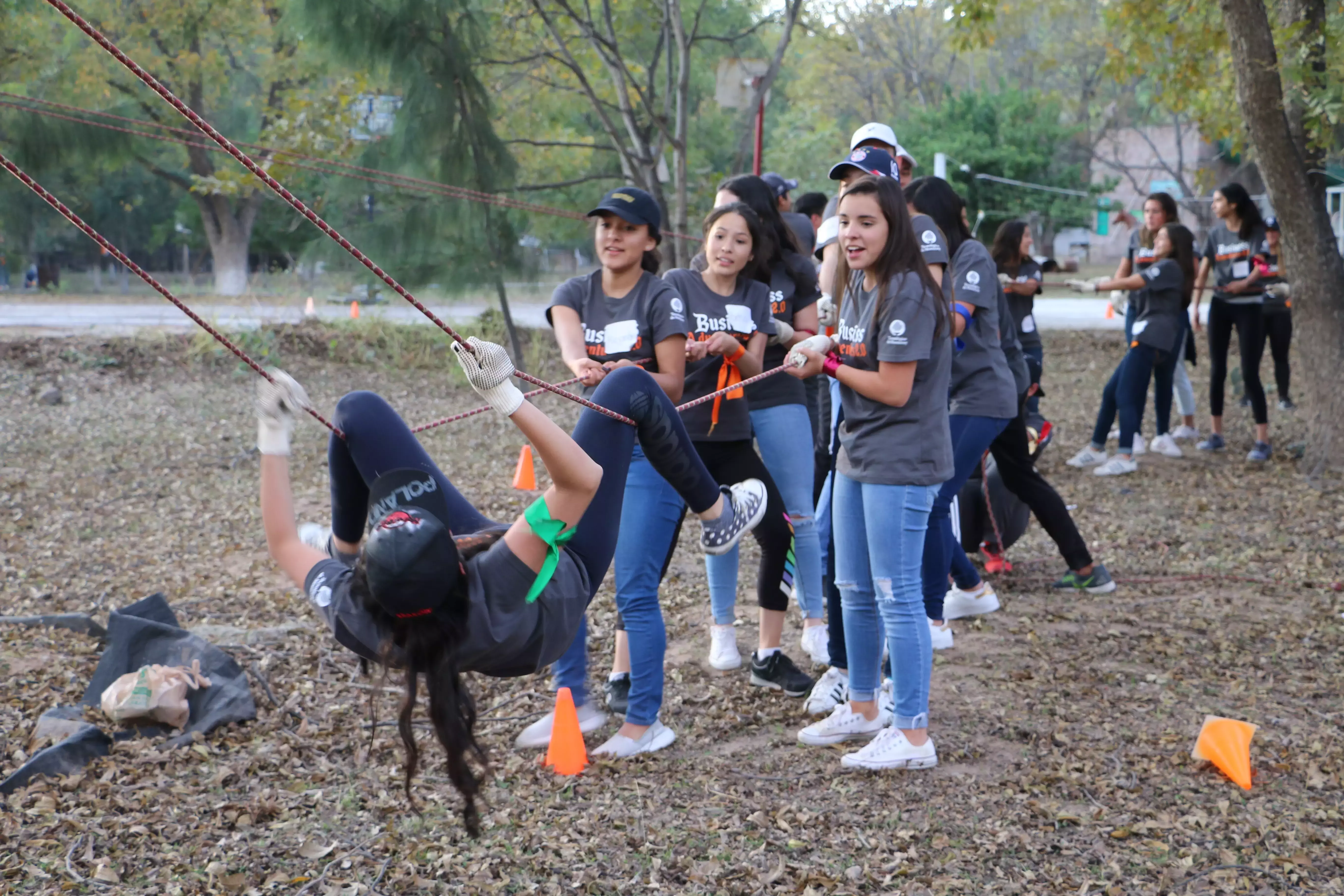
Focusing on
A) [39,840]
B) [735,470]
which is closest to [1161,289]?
[735,470]

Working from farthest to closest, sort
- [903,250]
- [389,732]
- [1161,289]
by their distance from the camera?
1. [1161,289]
2. [389,732]
3. [903,250]

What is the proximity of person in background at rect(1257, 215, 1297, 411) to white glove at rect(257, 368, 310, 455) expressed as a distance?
676 cm

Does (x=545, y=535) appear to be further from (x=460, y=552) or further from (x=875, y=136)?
(x=875, y=136)

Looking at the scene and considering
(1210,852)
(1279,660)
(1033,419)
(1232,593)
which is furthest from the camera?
(1033,419)

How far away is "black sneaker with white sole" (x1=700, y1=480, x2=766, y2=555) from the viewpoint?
3395 millimetres

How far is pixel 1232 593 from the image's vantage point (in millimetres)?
5203

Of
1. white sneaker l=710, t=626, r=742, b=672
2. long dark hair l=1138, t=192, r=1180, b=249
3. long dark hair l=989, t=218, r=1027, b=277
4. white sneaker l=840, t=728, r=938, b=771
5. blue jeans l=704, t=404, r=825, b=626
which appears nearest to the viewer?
white sneaker l=840, t=728, r=938, b=771

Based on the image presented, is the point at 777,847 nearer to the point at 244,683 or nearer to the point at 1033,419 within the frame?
the point at 244,683

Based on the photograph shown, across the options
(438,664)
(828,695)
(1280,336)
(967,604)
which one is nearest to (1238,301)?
A: (1280,336)

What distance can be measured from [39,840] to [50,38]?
1409 cm

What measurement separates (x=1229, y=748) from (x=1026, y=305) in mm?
3945

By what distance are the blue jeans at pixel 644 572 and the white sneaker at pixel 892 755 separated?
2.12 ft

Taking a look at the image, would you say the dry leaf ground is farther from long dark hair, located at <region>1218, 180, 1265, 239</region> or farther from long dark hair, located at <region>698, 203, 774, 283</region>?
long dark hair, located at <region>1218, 180, 1265, 239</region>

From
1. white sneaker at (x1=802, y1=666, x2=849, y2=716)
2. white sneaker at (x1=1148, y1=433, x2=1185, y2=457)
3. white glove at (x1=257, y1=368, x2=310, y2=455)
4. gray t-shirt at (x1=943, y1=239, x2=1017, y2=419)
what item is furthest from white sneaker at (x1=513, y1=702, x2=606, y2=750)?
white sneaker at (x1=1148, y1=433, x2=1185, y2=457)
